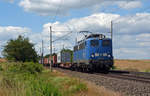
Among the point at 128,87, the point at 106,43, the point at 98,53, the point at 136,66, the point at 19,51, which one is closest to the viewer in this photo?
the point at 128,87

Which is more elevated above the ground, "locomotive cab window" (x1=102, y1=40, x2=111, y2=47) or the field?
"locomotive cab window" (x1=102, y1=40, x2=111, y2=47)

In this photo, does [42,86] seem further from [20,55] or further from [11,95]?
[20,55]

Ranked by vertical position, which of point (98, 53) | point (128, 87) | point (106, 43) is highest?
point (106, 43)

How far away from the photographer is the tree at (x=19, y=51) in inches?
2179

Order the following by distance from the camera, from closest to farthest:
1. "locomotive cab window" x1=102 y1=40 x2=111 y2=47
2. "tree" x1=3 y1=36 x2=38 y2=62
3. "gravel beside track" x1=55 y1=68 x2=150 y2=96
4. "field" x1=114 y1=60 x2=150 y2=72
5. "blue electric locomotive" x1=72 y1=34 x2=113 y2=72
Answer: "gravel beside track" x1=55 y1=68 x2=150 y2=96, "blue electric locomotive" x1=72 y1=34 x2=113 y2=72, "locomotive cab window" x1=102 y1=40 x2=111 y2=47, "field" x1=114 y1=60 x2=150 y2=72, "tree" x1=3 y1=36 x2=38 y2=62

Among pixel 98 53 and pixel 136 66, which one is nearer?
pixel 98 53

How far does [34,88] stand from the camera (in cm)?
988

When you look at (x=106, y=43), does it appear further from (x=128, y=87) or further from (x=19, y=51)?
(x=19, y=51)

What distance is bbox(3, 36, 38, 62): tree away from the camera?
55350 mm

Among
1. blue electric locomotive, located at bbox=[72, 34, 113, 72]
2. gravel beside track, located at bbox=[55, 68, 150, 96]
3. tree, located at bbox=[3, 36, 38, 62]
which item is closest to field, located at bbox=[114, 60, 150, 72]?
blue electric locomotive, located at bbox=[72, 34, 113, 72]

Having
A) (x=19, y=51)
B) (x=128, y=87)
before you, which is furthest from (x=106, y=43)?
(x=19, y=51)

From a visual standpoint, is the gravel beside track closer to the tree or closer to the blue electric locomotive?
the blue electric locomotive

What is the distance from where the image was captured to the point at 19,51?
56000 millimetres

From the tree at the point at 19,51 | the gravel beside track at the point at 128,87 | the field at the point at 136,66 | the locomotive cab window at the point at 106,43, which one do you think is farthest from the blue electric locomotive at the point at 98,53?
the tree at the point at 19,51
